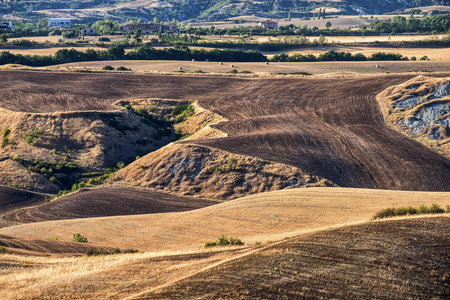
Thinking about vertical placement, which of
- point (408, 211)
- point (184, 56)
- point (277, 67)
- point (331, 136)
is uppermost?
point (184, 56)

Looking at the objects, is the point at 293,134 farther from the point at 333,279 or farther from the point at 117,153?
the point at 333,279

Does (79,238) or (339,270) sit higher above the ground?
(339,270)

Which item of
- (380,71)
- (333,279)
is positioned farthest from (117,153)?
(380,71)

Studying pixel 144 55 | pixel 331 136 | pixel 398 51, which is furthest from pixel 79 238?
pixel 398 51

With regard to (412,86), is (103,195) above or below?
below

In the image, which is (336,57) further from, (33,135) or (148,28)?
(148,28)

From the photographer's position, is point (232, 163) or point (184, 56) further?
point (184, 56)

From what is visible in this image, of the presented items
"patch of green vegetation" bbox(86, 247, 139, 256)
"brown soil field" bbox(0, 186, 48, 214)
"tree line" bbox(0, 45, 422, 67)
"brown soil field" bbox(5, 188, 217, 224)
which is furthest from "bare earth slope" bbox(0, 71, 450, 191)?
"tree line" bbox(0, 45, 422, 67)

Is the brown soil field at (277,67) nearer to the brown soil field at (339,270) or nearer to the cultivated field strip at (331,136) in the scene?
the cultivated field strip at (331,136)
